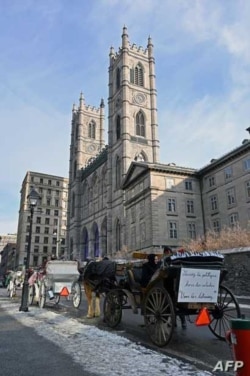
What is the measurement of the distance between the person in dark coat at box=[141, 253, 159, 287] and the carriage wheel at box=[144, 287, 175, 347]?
2.45ft

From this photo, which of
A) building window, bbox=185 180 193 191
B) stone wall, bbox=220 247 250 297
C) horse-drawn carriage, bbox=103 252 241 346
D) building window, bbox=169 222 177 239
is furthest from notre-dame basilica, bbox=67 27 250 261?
horse-drawn carriage, bbox=103 252 241 346

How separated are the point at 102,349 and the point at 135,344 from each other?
29.2 inches

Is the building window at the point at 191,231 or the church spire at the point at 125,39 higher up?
the church spire at the point at 125,39

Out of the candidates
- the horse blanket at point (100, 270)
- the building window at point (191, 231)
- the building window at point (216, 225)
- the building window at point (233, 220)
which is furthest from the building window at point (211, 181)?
the horse blanket at point (100, 270)

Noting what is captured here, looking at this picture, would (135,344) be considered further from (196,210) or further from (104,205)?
(104,205)

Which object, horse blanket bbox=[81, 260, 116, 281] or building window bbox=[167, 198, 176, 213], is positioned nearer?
horse blanket bbox=[81, 260, 116, 281]

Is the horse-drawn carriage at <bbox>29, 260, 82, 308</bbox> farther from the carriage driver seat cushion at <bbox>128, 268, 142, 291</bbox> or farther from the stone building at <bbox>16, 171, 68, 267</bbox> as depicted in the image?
the stone building at <bbox>16, 171, 68, 267</bbox>

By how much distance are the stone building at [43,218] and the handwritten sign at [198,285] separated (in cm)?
9853

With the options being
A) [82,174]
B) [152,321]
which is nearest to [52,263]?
[152,321]

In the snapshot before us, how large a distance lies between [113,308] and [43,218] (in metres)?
103

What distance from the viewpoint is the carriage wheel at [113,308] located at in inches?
323

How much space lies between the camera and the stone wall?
18.5 meters

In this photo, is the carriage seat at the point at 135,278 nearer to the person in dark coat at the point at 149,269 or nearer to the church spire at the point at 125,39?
the person in dark coat at the point at 149,269

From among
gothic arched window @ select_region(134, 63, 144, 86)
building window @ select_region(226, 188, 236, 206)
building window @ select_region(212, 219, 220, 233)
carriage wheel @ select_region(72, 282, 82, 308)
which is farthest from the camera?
gothic arched window @ select_region(134, 63, 144, 86)
